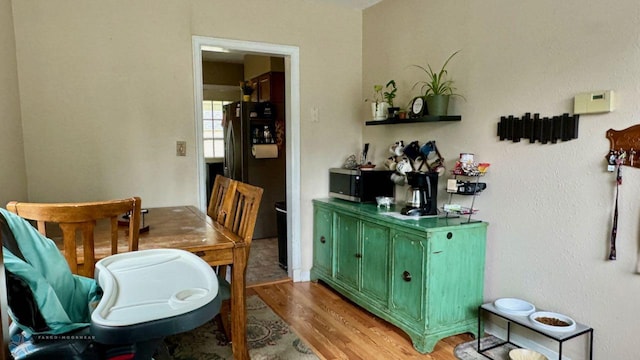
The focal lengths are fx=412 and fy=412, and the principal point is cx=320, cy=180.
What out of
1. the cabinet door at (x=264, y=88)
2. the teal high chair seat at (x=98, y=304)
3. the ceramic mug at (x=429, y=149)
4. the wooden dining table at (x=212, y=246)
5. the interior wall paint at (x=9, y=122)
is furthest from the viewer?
the cabinet door at (x=264, y=88)

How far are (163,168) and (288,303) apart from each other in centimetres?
142

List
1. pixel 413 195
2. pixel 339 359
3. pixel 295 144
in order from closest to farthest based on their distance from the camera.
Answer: pixel 339 359 → pixel 413 195 → pixel 295 144

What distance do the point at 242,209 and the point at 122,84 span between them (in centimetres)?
149

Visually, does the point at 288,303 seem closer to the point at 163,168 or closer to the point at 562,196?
the point at 163,168

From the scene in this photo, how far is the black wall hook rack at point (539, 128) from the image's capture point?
2139 millimetres

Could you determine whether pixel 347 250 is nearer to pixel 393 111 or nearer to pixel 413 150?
pixel 413 150

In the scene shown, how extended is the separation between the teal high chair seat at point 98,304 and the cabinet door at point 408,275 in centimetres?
146

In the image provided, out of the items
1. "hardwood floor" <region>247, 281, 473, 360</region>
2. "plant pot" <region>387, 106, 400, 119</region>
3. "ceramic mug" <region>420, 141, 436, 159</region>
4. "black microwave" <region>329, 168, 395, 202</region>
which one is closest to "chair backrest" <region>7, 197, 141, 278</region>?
"hardwood floor" <region>247, 281, 473, 360</region>

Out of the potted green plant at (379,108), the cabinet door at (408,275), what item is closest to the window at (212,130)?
the potted green plant at (379,108)

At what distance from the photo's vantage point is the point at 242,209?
229 cm

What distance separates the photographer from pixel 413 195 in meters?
2.83

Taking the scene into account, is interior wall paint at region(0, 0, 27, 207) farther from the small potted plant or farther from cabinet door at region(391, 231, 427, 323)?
the small potted plant

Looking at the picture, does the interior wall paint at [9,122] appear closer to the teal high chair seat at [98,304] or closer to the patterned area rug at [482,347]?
the teal high chair seat at [98,304]

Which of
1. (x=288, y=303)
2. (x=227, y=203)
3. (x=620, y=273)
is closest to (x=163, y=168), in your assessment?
(x=227, y=203)
